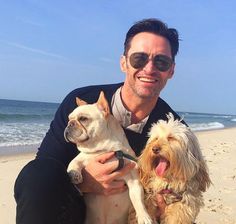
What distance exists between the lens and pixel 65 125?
13.6ft

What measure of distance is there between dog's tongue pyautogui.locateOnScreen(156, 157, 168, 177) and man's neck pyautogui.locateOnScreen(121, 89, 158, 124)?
0.59 meters

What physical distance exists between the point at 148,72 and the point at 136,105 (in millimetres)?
340

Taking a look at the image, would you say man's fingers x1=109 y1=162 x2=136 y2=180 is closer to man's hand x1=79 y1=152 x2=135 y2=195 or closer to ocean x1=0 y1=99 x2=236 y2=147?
man's hand x1=79 y1=152 x2=135 y2=195

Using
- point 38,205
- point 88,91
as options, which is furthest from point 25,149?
point 38,205

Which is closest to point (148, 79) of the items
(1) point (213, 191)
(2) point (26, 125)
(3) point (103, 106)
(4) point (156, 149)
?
(3) point (103, 106)

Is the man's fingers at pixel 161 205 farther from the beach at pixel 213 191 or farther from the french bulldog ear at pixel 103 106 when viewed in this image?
the beach at pixel 213 191

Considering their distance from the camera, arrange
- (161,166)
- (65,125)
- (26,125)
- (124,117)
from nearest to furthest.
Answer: (161,166) → (65,125) → (124,117) → (26,125)

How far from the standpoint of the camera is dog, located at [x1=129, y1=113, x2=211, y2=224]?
12.3 feet

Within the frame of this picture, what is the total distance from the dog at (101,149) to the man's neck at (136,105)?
0.33 metres

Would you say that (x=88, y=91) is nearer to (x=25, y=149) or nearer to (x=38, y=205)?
(x=38, y=205)

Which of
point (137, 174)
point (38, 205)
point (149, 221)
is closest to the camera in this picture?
point (38, 205)

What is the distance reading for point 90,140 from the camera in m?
3.84

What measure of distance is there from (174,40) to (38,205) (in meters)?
2.04

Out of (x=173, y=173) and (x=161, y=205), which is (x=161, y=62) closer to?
(x=173, y=173)
